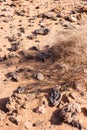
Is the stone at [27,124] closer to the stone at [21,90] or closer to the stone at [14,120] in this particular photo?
the stone at [14,120]

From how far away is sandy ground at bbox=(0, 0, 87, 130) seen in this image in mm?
6140


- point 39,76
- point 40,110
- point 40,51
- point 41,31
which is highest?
point 41,31

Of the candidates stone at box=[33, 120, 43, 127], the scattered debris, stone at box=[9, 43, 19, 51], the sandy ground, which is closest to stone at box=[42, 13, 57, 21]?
the sandy ground

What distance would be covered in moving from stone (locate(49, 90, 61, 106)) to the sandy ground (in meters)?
0.09

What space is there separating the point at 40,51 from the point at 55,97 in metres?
1.55

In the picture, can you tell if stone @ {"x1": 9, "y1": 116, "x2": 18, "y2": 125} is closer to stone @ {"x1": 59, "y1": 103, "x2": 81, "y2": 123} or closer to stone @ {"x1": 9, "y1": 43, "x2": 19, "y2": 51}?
stone @ {"x1": 59, "y1": 103, "x2": 81, "y2": 123}

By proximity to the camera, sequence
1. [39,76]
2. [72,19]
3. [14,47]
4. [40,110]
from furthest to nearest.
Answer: [72,19], [14,47], [39,76], [40,110]

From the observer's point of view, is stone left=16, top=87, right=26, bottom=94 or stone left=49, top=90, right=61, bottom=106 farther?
stone left=16, top=87, right=26, bottom=94

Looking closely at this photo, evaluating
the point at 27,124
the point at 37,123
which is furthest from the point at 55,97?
the point at 27,124

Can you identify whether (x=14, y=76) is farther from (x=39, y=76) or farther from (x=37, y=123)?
(x=37, y=123)

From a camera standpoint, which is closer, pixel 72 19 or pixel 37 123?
pixel 37 123

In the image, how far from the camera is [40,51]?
24.8 ft

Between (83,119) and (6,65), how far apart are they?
2.09 m

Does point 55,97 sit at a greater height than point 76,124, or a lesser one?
greater
